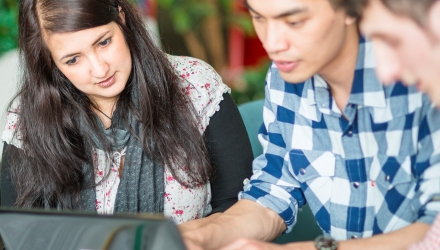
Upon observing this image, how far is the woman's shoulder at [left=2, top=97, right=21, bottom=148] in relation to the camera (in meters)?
1.67

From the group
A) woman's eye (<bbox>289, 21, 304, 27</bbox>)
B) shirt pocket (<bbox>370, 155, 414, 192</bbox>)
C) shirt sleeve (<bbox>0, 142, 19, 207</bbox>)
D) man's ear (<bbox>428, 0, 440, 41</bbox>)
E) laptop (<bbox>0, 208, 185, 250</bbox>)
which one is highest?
man's ear (<bbox>428, 0, 440, 41</bbox>)

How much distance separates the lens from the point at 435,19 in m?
0.84

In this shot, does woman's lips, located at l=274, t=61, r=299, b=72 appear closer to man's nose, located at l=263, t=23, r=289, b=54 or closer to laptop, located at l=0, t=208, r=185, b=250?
man's nose, located at l=263, t=23, r=289, b=54

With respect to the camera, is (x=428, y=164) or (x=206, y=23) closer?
(x=428, y=164)

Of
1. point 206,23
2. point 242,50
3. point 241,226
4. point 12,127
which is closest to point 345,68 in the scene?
point 241,226

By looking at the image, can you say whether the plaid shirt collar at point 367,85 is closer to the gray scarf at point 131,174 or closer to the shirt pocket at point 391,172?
the shirt pocket at point 391,172

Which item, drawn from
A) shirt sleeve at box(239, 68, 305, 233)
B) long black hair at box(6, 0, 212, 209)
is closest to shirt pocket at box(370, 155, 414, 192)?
shirt sleeve at box(239, 68, 305, 233)

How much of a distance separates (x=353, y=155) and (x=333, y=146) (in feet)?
0.19

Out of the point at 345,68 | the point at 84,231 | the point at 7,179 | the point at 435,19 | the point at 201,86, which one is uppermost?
the point at 435,19

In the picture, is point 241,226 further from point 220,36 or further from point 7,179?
point 220,36

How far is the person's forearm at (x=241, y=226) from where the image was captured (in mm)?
1235

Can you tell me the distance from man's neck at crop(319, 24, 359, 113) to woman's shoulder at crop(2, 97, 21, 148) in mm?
890

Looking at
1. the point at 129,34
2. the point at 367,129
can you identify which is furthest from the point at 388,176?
the point at 129,34

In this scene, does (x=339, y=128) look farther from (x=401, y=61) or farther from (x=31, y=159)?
(x=31, y=159)
